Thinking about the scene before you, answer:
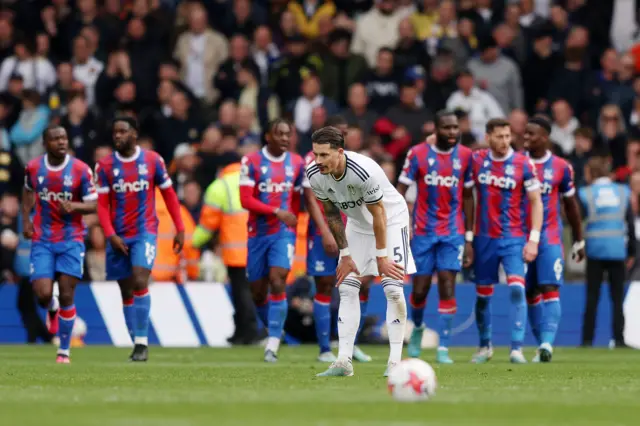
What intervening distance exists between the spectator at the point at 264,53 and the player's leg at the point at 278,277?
9.75 metres

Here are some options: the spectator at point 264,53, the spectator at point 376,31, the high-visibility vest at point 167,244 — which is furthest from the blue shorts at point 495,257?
the spectator at point 376,31

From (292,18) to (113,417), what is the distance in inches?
758

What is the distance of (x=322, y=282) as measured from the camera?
1772 cm

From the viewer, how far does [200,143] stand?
84.0 ft

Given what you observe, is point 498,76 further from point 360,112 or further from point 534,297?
point 534,297

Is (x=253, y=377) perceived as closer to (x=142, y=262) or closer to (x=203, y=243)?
(x=142, y=262)

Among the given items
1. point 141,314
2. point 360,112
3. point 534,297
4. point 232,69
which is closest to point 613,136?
point 360,112

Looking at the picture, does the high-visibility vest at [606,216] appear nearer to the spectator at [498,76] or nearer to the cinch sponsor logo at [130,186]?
the spectator at [498,76]

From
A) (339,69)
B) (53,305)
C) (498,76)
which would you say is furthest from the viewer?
(339,69)

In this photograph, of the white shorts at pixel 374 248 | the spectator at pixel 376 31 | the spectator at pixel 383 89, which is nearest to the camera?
the white shorts at pixel 374 248

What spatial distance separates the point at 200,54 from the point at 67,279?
1105cm

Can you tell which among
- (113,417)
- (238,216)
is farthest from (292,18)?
(113,417)

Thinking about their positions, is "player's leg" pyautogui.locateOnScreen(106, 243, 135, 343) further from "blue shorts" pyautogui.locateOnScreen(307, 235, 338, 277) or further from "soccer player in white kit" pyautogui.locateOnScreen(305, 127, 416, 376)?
"soccer player in white kit" pyautogui.locateOnScreen(305, 127, 416, 376)

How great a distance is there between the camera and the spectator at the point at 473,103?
25.0 metres
